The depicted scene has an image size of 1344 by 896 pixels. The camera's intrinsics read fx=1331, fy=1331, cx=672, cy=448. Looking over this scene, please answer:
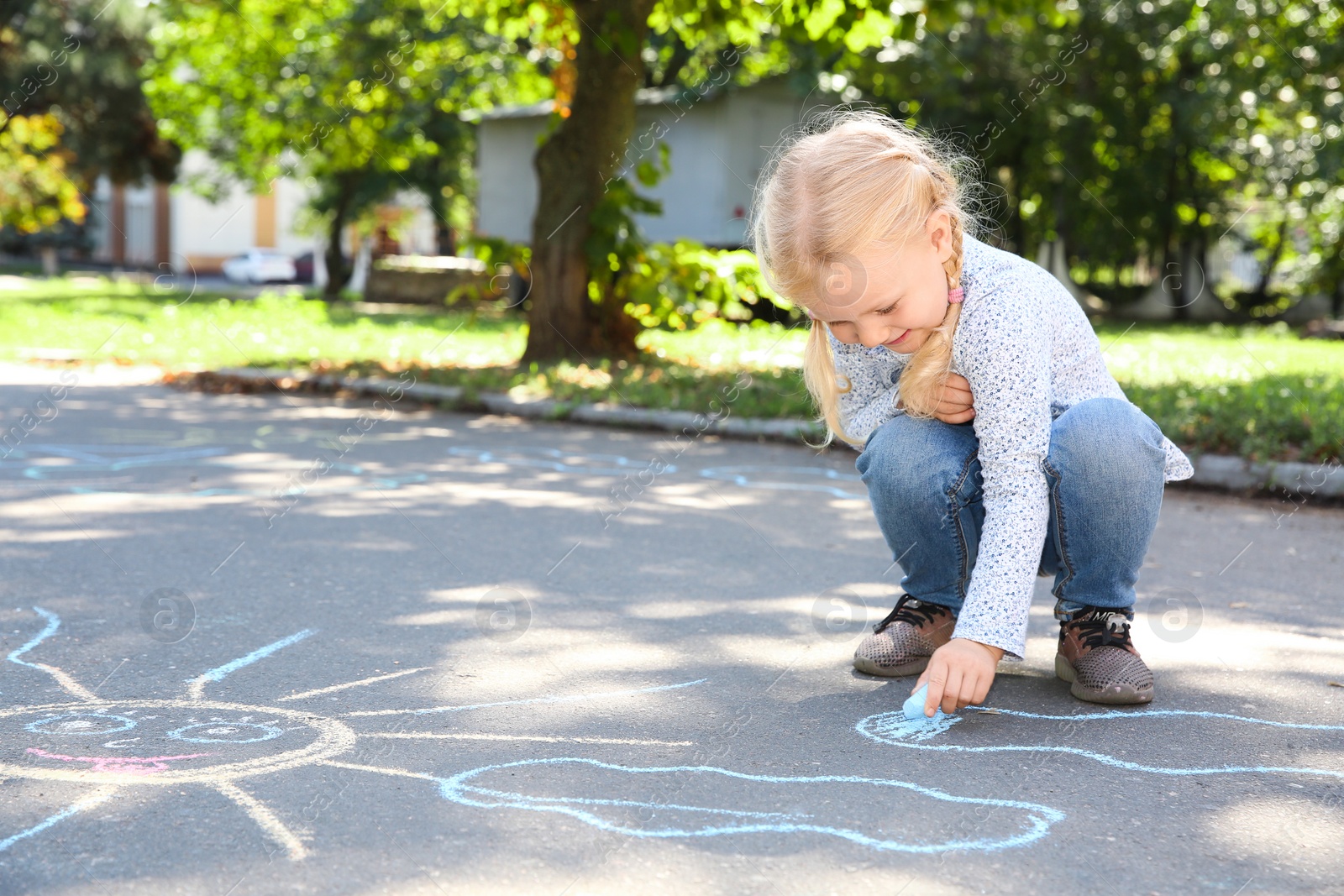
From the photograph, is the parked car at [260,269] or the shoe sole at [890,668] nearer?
the shoe sole at [890,668]

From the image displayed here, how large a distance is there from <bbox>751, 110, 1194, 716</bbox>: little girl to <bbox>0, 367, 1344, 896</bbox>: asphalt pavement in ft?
0.66

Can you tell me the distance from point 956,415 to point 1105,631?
0.59 m

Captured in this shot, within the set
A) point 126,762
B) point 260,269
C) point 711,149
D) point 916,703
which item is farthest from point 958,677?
point 260,269

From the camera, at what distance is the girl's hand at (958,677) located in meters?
2.38

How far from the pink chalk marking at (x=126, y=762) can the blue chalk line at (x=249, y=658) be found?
520 mm

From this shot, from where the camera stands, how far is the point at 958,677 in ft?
7.79

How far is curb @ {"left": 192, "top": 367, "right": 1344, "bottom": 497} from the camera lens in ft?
18.6

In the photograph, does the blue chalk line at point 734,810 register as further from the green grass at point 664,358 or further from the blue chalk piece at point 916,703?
the green grass at point 664,358

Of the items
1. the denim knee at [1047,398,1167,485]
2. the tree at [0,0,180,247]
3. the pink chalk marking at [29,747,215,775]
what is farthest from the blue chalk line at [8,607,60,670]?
the tree at [0,0,180,247]

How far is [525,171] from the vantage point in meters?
20.2

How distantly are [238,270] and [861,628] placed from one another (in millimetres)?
36886

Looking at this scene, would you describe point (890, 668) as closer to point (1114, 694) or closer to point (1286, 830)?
point (1114, 694)

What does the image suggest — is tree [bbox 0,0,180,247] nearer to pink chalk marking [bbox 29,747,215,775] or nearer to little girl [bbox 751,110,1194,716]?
pink chalk marking [bbox 29,747,215,775]

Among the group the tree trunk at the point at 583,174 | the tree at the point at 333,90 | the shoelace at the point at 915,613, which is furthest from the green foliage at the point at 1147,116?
the shoelace at the point at 915,613
